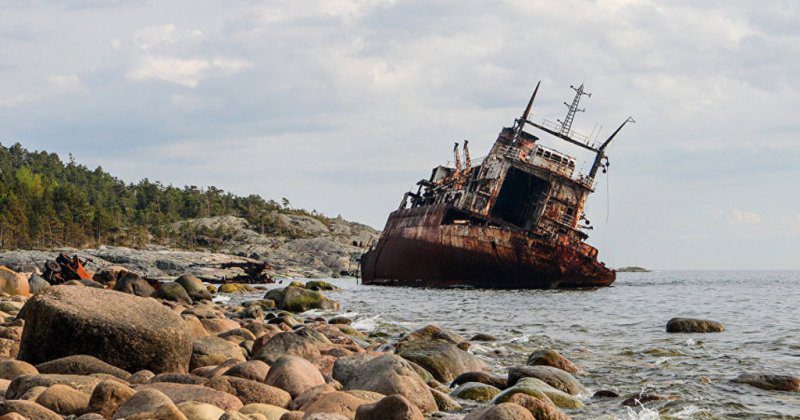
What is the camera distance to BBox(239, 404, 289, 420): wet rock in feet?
23.6

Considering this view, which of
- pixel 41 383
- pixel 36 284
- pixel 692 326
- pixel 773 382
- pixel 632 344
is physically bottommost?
pixel 36 284

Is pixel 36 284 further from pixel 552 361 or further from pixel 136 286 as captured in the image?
pixel 552 361

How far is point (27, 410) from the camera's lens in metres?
6.17

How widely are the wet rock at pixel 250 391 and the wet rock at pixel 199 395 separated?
279 millimetres

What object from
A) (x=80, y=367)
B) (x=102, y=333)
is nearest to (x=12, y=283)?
(x=102, y=333)

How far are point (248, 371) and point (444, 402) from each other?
8.13 feet

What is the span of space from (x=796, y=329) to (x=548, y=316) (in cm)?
727

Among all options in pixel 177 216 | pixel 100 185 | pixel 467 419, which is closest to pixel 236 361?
pixel 467 419

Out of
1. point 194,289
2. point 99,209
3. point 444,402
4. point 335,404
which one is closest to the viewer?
point 335,404

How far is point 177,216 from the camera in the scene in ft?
444

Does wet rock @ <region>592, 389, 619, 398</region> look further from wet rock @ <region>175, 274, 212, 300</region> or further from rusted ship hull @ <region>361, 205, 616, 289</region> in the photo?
rusted ship hull @ <region>361, 205, 616, 289</region>

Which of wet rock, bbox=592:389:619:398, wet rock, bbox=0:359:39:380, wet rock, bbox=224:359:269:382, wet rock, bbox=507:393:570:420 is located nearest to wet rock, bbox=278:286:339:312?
wet rock, bbox=592:389:619:398

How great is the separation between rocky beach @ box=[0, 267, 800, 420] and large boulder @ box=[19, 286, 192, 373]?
0.01m

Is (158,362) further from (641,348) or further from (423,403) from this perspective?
(641,348)
